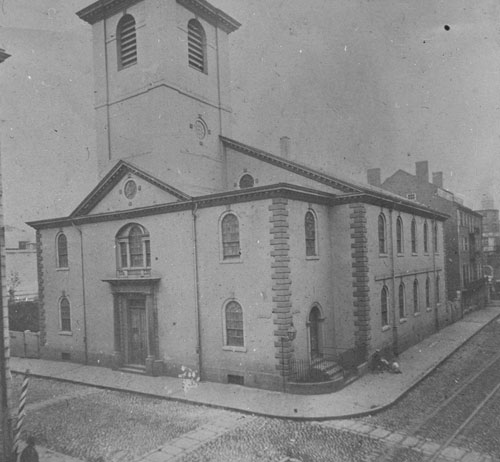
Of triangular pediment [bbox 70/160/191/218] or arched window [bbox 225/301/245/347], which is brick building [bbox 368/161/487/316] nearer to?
arched window [bbox 225/301/245/347]

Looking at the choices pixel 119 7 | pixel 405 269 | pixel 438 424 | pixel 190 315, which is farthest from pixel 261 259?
pixel 119 7

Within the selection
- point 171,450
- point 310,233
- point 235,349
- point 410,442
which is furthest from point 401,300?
point 171,450

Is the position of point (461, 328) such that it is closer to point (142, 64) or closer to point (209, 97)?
point (209, 97)

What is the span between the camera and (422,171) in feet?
129

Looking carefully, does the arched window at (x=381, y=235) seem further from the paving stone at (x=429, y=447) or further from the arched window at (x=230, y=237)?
the paving stone at (x=429, y=447)

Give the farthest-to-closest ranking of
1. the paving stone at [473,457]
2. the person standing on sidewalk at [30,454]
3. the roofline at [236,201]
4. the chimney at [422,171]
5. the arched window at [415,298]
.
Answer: the chimney at [422,171] → the arched window at [415,298] → the roofline at [236,201] → the paving stone at [473,457] → the person standing on sidewalk at [30,454]

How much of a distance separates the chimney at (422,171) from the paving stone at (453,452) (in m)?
30.5

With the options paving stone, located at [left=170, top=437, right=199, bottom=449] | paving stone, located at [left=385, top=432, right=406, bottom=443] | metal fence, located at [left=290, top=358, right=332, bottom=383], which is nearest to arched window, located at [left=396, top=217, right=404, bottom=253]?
metal fence, located at [left=290, top=358, right=332, bottom=383]

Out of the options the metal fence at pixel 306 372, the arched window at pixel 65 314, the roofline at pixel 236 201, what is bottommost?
the metal fence at pixel 306 372

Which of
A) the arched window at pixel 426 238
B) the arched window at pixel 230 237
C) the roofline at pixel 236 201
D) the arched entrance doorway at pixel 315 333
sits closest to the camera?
the roofline at pixel 236 201

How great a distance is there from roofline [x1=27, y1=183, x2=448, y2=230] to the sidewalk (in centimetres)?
711

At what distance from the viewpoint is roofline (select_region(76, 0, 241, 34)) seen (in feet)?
77.0

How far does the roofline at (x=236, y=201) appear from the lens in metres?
17.1

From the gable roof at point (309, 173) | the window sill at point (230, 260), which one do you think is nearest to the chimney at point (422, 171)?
the gable roof at point (309, 173)
